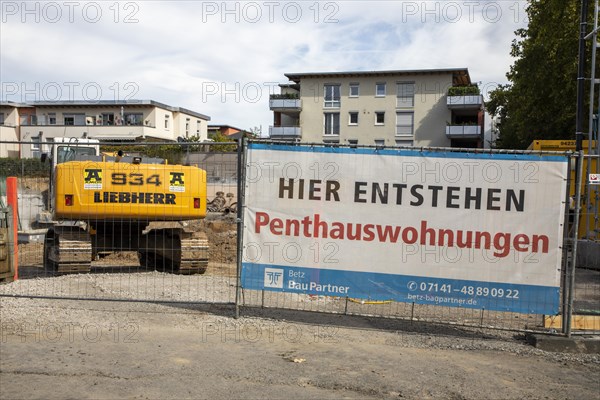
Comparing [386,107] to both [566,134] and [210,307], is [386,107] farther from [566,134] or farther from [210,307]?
[210,307]

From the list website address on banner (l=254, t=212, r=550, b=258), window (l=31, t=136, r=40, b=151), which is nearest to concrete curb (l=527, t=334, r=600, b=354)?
website address on banner (l=254, t=212, r=550, b=258)

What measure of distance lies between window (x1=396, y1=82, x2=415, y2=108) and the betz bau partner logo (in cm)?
5407

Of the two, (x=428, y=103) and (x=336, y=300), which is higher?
(x=428, y=103)

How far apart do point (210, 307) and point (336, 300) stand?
2.07 meters

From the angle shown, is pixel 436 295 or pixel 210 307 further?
pixel 210 307

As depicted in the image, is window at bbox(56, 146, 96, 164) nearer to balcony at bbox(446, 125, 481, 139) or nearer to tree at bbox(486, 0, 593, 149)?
tree at bbox(486, 0, 593, 149)

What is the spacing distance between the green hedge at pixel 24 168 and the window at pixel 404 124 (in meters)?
45.9

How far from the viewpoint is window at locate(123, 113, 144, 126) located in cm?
5938

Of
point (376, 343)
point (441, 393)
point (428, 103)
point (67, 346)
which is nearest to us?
point (441, 393)

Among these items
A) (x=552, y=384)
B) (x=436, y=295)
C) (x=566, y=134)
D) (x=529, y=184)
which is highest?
(x=566, y=134)

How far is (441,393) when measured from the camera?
5.35 meters

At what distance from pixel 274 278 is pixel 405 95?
54933mm

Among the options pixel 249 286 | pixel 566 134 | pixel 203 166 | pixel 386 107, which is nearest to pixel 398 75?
pixel 386 107

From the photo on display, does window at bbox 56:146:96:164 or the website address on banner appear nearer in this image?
the website address on banner
